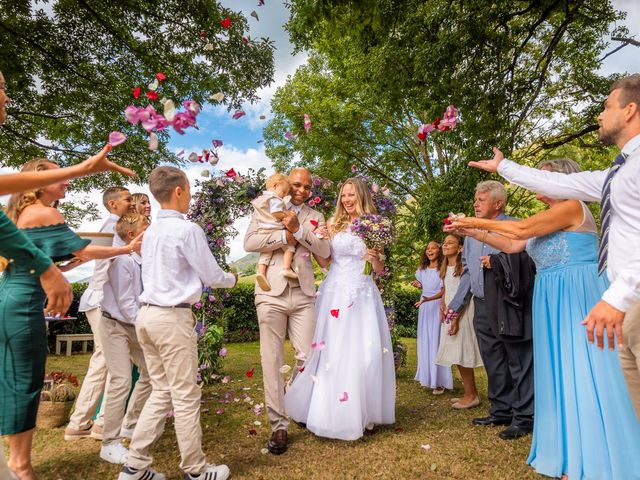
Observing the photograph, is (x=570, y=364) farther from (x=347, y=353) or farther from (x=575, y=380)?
(x=347, y=353)

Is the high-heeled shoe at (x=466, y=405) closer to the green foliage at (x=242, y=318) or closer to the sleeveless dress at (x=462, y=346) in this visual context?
the sleeveless dress at (x=462, y=346)

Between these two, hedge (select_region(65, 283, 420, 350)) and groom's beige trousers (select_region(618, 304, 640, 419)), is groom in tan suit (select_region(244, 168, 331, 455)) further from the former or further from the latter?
hedge (select_region(65, 283, 420, 350))

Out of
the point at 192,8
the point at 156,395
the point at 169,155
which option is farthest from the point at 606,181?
the point at 169,155

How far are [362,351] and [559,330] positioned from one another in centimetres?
184

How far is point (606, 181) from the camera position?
9.55 ft

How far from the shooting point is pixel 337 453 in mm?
4172

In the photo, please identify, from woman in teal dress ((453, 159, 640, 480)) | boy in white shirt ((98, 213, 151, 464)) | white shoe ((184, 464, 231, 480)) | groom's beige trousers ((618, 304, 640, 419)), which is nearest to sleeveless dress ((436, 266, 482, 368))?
woman in teal dress ((453, 159, 640, 480))

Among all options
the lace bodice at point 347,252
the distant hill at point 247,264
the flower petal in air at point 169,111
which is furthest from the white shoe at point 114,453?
the flower petal in air at point 169,111

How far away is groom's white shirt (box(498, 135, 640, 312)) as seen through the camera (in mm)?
2436

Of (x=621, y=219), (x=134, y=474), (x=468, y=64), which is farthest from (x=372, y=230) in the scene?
(x=468, y=64)

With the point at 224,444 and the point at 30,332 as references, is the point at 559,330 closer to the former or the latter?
the point at 224,444

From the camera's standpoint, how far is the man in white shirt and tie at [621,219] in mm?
2439

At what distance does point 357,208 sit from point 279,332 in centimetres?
157

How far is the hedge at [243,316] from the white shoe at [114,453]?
383 centimetres
